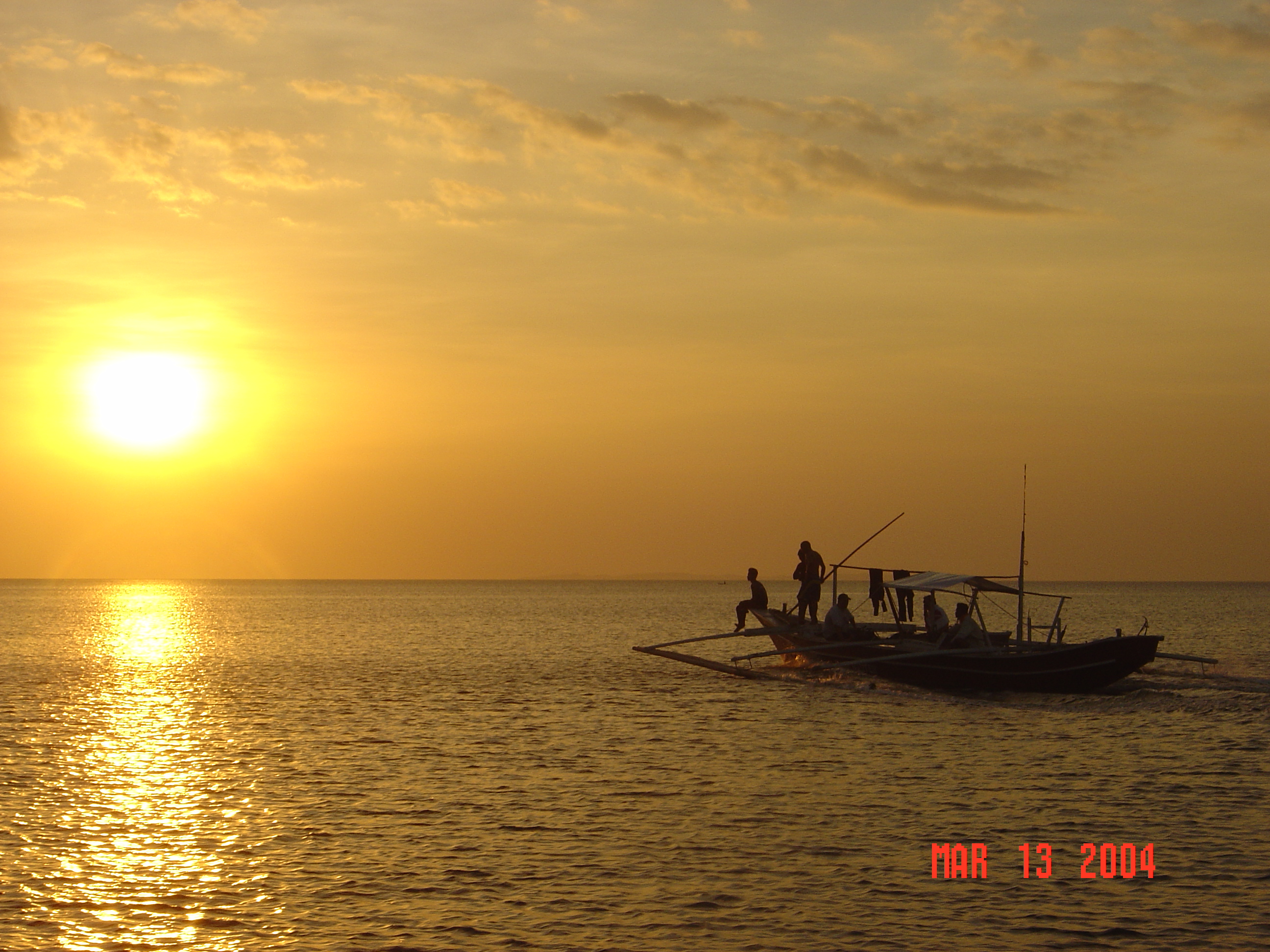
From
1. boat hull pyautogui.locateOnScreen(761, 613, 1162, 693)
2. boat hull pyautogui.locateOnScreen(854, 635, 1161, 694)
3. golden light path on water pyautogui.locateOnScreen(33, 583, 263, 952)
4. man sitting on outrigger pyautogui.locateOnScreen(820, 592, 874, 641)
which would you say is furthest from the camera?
man sitting on outrigger pyautogui.locateOnScreen(820, 592, 874, 641)

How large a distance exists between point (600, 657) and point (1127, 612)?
8616 centimetres

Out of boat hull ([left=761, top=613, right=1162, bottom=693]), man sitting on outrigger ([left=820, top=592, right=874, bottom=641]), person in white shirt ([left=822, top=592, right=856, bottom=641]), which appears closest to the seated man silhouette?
boat hull ([left=761, top=613, right=1162, bottom=693])

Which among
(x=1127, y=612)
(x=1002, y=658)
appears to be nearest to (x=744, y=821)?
(x=1002, y=658)

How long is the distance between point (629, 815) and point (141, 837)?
7.08m

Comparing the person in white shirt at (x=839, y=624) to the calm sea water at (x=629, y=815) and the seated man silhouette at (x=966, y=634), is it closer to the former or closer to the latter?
the calm sea water at (x=629, y=815)

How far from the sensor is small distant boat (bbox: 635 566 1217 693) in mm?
32469

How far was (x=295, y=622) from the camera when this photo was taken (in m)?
113

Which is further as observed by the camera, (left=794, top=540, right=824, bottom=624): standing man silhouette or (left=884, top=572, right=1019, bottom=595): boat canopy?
(left=794, top=540, right=824, bottom=624): standing man silhouette

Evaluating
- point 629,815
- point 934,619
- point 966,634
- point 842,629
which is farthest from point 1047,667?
point 629,815

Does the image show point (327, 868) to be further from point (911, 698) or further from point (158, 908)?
point (911, 698)

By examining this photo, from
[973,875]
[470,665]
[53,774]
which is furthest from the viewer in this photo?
[470,665]
